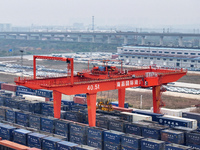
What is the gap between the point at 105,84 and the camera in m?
41.0

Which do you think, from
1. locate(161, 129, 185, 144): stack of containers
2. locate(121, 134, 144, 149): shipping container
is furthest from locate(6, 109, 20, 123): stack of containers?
locate(161, 129, 185, 144): stack of containers

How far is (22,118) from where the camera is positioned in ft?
141

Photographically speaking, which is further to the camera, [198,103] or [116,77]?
[198,103]

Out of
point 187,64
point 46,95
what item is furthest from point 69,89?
point 187,64

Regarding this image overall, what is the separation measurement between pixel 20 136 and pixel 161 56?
10004 centimetres

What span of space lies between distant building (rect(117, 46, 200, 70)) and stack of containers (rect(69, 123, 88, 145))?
284ft

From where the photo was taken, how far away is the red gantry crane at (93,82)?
124 ft

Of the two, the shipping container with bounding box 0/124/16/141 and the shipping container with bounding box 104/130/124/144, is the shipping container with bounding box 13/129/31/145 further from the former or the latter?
the shipping container with bounding box 104/130/124/144

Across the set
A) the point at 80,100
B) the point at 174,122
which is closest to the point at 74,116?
the point at 174,122

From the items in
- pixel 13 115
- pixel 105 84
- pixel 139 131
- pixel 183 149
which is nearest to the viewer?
pixel 183 149

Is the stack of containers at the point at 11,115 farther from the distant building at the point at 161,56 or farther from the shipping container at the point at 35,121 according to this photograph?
the distant building at the point at 161,56

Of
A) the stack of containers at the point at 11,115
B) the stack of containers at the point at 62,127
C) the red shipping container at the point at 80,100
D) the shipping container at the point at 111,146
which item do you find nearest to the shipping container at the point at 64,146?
the shipping container at the point at 111,146

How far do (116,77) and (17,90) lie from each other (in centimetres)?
3177

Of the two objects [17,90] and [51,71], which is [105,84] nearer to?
[17,90]
